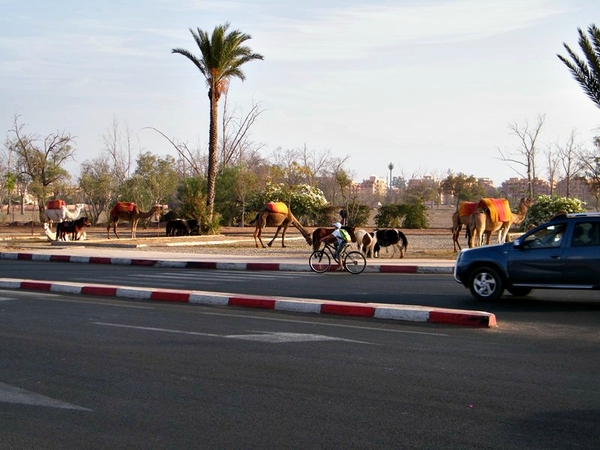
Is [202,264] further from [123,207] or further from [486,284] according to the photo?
[123,207]

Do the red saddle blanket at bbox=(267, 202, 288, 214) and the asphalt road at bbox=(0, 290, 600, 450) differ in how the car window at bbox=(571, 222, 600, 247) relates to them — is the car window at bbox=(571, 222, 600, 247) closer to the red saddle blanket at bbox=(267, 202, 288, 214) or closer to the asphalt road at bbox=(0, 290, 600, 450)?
the asphalt road at bbox=(0, 290, 600, 450)

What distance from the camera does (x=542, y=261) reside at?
13.5 meters

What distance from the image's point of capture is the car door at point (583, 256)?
1309 cm

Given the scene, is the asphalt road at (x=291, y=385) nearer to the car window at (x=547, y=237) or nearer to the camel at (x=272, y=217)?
the car window at (x=547, y=237)

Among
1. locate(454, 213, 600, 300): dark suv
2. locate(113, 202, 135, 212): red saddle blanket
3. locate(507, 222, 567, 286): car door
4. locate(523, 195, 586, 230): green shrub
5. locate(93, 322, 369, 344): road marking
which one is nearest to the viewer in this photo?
locate(93, 322, 369, 344): road marking

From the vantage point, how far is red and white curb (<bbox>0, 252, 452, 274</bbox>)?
21312mm

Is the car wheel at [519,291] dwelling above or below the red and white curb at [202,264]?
above

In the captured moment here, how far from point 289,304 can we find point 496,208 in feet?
43.7

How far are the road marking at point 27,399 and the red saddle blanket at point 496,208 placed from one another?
19271mm

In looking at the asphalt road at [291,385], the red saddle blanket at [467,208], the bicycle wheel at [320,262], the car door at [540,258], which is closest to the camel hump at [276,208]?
the red saddle blanket at [467,208]

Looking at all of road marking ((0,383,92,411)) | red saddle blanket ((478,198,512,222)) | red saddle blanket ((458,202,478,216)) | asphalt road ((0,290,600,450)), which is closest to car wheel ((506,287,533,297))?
asphalt road ((0,290,600,450))

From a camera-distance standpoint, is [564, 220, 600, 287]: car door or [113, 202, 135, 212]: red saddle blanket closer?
[564, 220, 600, 287]: car door

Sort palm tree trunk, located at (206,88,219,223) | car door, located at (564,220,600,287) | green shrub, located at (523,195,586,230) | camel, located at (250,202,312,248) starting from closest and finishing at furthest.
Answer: car door, located at (564,220,600,287)
camel, located at (250,202,312,248)
green shrub, located at (523,195,586,230)
palm tree trunk, located at (206,88,219,223)

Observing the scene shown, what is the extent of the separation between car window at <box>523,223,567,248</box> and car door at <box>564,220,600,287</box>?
230mm
